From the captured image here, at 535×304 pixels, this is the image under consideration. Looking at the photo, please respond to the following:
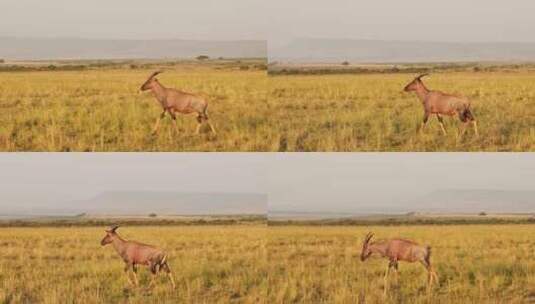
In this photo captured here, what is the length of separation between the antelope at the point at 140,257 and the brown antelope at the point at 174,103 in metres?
0.64

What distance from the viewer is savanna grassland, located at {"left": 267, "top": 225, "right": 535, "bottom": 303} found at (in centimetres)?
657

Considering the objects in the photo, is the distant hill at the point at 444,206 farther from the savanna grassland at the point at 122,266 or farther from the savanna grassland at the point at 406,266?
the savanna grassland at the point at 122,266

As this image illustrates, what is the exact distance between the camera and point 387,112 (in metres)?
6.60

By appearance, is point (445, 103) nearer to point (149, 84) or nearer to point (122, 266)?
point (149, 84)

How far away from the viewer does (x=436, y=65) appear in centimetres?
664

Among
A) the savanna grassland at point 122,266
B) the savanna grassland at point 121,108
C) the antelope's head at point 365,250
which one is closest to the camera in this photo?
the savanna grassland at point 121,108

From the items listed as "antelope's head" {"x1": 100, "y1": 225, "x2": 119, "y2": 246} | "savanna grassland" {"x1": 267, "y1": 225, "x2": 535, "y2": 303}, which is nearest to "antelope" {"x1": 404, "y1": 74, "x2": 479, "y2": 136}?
"savanna grassland" {"x1": 267, "y1": 225, "x2": 535, "y2": 303}

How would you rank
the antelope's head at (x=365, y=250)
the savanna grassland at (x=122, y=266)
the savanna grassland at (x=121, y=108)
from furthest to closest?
the antelope's head at (x=365, y=250), the savanna grassland at (x=122, y=266), the savanna grassland at (x=121, y=108)

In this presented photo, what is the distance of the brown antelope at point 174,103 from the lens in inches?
259

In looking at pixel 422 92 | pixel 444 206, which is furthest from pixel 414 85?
pixel 444 206

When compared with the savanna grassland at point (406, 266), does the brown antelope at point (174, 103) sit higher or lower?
higher

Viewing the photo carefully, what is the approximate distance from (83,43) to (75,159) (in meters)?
0.60

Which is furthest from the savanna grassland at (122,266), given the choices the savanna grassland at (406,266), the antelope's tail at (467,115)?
the antelope's tail at (467,115)

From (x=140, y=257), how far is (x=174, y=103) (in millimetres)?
820
